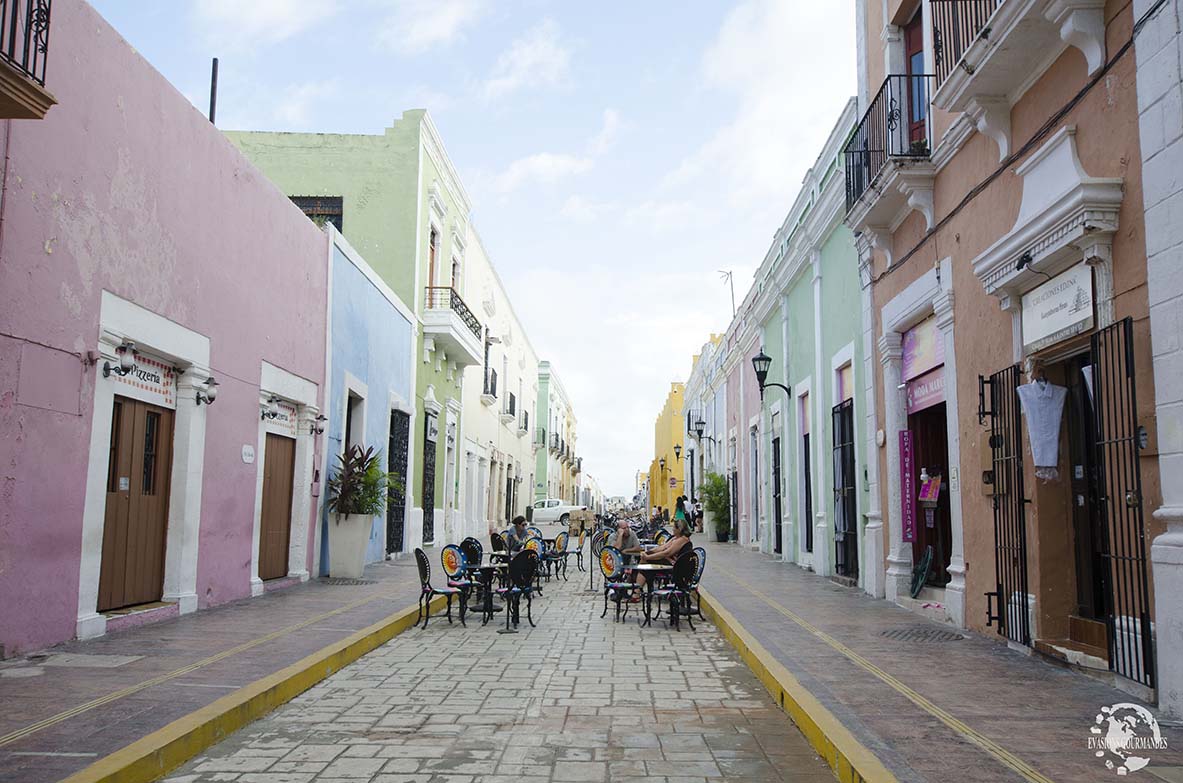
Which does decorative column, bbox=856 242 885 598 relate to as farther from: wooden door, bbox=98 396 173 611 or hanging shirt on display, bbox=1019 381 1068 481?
wooden door, bbox=98 396 173 611

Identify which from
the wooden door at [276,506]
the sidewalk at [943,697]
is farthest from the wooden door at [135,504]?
the sidewalk at [943,697]

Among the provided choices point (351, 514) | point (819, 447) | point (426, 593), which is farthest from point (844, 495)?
point (351, 514)

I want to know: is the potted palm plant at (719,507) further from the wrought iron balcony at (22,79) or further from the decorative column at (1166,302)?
the wrought iron balcony at (22,79)

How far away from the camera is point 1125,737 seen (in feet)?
15.4

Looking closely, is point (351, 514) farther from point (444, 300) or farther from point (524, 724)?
point (444, 300)

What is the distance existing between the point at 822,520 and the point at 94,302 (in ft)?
35.9

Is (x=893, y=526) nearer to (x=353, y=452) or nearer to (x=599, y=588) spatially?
(x=599, y=588)

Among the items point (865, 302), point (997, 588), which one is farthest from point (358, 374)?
point (997, 588)

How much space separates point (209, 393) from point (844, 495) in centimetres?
858

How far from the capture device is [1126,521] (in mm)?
5711

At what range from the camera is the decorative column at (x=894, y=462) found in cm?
1062

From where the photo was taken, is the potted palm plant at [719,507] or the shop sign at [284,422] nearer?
the shop sign at [284,422]

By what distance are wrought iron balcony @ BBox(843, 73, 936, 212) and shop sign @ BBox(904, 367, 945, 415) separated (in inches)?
89.4

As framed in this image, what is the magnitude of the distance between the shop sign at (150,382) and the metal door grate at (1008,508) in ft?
25.2
